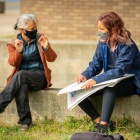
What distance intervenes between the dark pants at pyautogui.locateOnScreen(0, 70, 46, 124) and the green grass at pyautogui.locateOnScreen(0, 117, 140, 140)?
151 mm

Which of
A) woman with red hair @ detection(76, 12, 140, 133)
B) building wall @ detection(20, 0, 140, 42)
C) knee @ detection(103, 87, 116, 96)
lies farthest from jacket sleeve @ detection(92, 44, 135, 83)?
building wall @ detection(20, 0, 140, 42)

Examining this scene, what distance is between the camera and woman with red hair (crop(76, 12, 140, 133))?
600 cm

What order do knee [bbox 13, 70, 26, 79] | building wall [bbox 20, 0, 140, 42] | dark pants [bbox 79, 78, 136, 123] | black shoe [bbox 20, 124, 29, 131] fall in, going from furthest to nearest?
1. building wall [bbox 20, 0, 140, 42]
2. black shoe [bbox 20, 124, 29, 131]
3. knee [bbox 13, 70, 26, 79]
4. dark pants [bbox 79, 78, 136, 123]

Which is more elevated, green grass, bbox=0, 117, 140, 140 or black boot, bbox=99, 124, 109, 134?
black boot, bbox=99, 124, 109, 134


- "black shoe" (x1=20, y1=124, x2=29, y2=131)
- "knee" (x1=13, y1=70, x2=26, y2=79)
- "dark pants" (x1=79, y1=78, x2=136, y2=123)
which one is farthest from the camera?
"black shoe" (x1=20, y1=124, x2=29, y2=131)

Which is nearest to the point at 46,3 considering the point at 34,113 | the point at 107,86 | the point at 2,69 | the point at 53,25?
the point at 53,25

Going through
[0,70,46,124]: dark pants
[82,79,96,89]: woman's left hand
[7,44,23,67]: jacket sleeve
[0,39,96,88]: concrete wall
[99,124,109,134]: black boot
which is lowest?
[0,39,96,88]: concrete wall

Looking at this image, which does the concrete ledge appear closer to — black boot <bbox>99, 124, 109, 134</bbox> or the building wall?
black boot <bbox>99, 124, 109, 134</bbox>

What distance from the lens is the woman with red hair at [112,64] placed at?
6.00m

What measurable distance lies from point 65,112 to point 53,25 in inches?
162

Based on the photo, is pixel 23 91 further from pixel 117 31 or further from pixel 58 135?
pixel 117 31

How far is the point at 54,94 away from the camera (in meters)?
6.72

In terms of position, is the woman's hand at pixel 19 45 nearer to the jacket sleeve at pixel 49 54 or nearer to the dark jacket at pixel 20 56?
the dark jacket at pixel 20 56

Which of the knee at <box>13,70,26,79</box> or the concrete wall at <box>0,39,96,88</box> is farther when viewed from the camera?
the concrete wall at <box>0,39,96,88</box>
